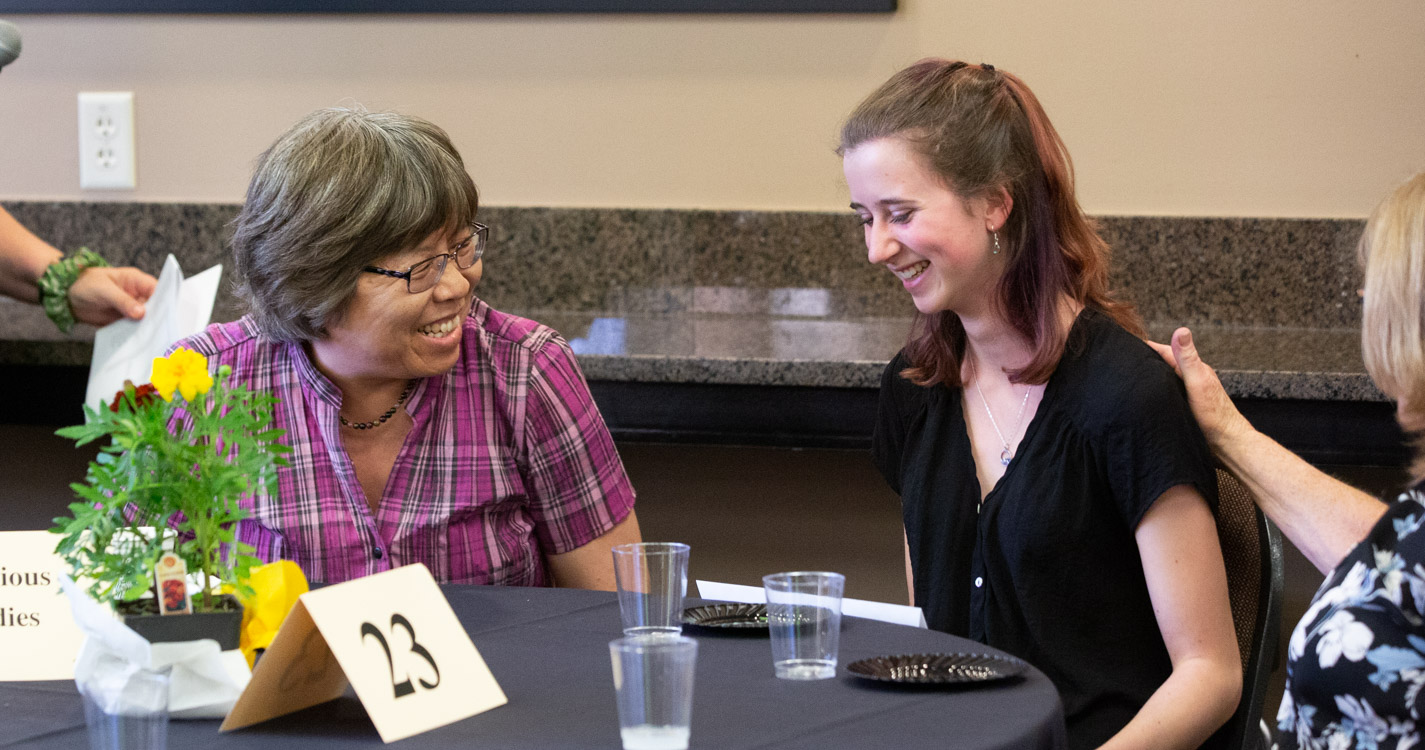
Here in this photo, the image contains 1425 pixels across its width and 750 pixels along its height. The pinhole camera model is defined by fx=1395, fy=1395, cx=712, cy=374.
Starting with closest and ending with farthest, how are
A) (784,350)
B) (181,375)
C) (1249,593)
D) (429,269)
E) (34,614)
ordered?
(181,375) → (34,614) → (1249,593) → (429,269) → (784,350)

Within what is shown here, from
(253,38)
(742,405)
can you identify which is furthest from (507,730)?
(253,38)

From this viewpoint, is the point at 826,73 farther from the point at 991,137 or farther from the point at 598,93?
the point at 991,137

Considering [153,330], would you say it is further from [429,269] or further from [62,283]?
[429,269]

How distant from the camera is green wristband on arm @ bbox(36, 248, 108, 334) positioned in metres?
2.26

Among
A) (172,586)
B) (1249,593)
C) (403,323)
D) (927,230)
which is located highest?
(927,230)

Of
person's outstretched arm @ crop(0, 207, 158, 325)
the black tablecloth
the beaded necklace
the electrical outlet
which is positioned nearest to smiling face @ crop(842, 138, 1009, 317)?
the black tablecloth

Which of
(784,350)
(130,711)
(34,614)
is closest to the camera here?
(130,711)

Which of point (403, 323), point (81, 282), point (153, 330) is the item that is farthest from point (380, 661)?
point (81, 282)

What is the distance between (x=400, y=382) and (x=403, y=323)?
15 centimetres

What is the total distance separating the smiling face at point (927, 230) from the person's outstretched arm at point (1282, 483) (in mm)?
231

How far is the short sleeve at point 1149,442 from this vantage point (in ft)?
4.63

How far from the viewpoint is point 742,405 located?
216 cm

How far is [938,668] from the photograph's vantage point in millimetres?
1134

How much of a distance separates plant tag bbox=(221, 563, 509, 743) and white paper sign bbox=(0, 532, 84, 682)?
0.27 metres
